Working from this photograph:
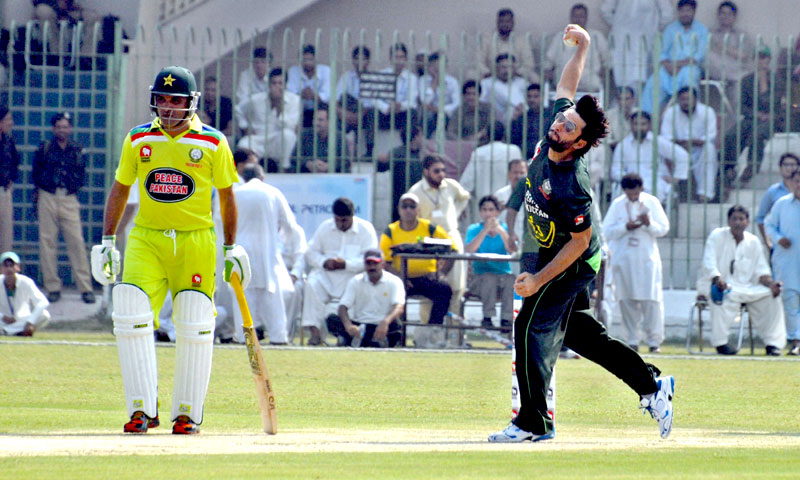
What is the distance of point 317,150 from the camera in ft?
60.6

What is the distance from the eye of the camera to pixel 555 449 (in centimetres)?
717

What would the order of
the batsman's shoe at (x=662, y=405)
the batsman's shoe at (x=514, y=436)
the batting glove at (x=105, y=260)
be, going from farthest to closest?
the batting glove at (x=105, y=260) → the batsman's shoe at (x=662, y=405) → the batsman's shoe at (x=514, y=436)

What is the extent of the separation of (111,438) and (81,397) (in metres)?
2.88

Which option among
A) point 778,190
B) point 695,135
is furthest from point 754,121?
point 778,190

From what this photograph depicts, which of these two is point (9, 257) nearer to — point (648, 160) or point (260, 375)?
point (648, 160)

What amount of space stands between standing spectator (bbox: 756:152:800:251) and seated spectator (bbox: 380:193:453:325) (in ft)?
13.1

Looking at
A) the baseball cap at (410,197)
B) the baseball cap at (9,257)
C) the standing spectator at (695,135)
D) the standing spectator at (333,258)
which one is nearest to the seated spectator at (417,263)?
the baseball cap at (410,197)

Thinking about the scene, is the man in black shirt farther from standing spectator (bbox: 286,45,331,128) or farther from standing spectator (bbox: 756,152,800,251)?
standing spectator (bbox: 286,45,331,128)

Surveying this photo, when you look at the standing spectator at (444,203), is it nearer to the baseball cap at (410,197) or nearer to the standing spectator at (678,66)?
the baseball cap at (410,197)

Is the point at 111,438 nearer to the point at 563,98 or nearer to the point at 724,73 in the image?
the point at 563,98

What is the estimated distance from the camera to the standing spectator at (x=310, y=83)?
18469mm

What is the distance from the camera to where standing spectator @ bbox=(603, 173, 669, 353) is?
1717 cm

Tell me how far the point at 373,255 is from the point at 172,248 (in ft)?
27.6

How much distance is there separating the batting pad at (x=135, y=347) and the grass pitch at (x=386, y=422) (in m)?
0.20
